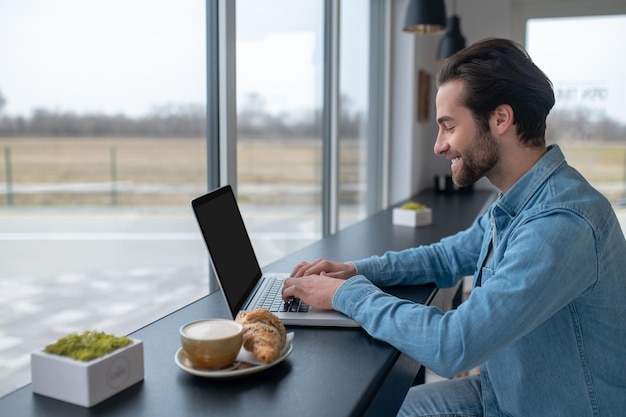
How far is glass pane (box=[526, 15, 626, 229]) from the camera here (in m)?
4.87

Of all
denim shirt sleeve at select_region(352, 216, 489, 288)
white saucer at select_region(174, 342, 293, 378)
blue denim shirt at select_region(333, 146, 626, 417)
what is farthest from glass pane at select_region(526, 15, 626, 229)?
white saucer at select_region(174, 342, 293, 378)

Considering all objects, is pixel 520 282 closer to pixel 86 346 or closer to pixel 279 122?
pixel 86 346

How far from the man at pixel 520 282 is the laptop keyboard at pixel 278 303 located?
41 millimetres

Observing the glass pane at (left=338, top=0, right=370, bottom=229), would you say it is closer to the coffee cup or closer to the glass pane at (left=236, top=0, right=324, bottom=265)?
the glass pane at (left=236, top=0, right=324, bottom=265)

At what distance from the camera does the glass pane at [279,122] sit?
95.7 inches

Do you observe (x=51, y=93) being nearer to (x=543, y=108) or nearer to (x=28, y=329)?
(x=28, y=329)

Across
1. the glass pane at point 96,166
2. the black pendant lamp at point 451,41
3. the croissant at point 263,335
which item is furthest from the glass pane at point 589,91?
the croissant at point 263,335

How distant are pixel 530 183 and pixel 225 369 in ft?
2.30

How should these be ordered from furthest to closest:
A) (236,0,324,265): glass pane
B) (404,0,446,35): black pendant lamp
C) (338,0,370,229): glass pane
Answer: (338,0,370,229): glass pane, (404,0,446,35): black pendant lamp, (236,0,324,265): glass pane

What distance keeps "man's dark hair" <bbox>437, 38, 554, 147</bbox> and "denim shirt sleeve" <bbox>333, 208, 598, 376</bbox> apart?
0.78 feet

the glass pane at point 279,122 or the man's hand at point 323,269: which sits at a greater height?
Result: the glass pane at point 279,122

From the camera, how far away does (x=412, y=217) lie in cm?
278

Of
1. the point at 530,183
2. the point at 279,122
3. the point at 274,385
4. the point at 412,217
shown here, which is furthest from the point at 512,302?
the point at 279,122

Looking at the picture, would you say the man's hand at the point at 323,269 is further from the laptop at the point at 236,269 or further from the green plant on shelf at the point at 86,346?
the green plant on shelf at the point at 86,346
